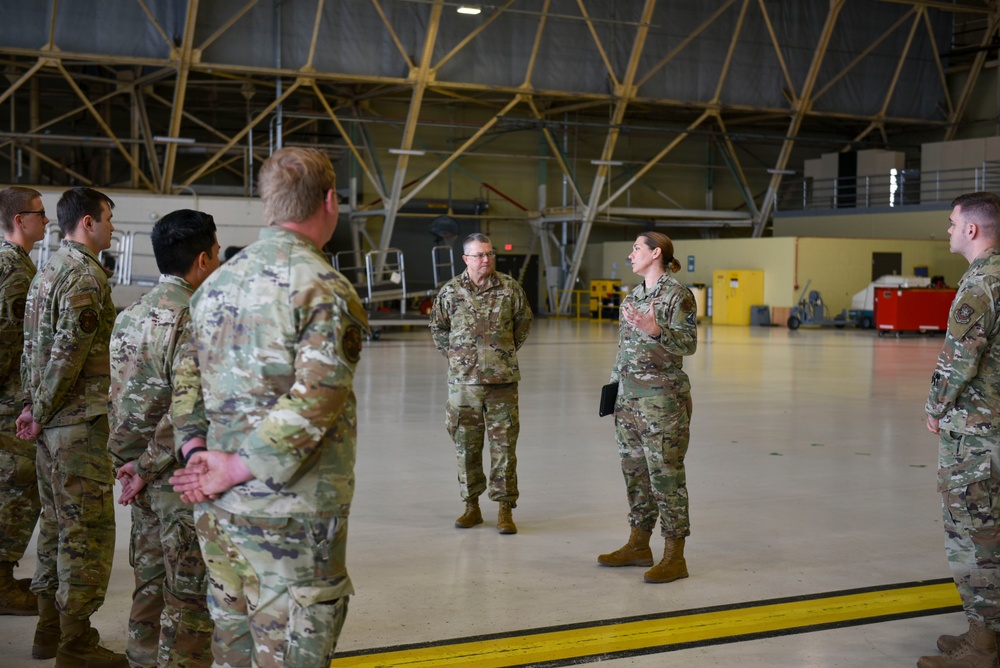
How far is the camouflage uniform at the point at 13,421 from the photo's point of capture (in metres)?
4.97

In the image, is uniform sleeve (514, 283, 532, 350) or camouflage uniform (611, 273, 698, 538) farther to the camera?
uniform sleeve (514, 283, 532, 350)

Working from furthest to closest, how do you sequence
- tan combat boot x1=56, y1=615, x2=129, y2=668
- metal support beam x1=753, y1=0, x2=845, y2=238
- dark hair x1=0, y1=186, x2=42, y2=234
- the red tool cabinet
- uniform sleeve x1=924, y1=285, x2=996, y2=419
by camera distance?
metal support beam x1=753, y1=0, x2=845, y2=238, the red tool cabinet, dark hair x1=0, y1=186, x2=42, y2=234, uniform sleeve x1=924, y1=285, x2=996, y2=419, tan combat boot x1=56, y1=615, x2=129, y2=668

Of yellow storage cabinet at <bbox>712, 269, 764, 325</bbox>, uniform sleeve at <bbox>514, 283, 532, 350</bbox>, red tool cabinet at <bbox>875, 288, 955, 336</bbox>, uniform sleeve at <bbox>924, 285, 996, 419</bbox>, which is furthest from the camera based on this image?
yellow storage cabinet at <bbox>712, 269, 764, 325</bbox>

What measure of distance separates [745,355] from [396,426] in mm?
10595

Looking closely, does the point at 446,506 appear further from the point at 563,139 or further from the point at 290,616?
the point at 563,139

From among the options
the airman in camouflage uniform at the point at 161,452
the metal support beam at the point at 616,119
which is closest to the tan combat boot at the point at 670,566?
the airman in camouflage uniform at the point at 161,452

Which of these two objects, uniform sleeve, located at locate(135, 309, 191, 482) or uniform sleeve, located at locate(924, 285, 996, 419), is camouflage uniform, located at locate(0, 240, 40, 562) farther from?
uniform sleeve, located at locate(924, 285, 996, 419)

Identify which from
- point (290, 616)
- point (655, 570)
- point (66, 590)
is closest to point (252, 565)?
point (290, 616)

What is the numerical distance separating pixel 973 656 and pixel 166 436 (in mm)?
3351

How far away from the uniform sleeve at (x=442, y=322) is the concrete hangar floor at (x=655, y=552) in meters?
1.17

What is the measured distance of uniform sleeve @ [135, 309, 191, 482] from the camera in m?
3.57

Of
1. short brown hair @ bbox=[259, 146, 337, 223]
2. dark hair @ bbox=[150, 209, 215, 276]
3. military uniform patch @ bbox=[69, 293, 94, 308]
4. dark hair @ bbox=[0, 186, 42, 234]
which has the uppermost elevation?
dark hair @ bbox=[0, 186, 42, 234]

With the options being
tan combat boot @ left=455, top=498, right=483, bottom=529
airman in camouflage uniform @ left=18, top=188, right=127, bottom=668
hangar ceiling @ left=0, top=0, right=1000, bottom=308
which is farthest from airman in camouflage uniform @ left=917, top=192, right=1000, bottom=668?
hangar ceiling @ left=0, top=0, right=1000, bottom=308

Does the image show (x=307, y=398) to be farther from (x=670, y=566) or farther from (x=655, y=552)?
(x=655, y=552)
